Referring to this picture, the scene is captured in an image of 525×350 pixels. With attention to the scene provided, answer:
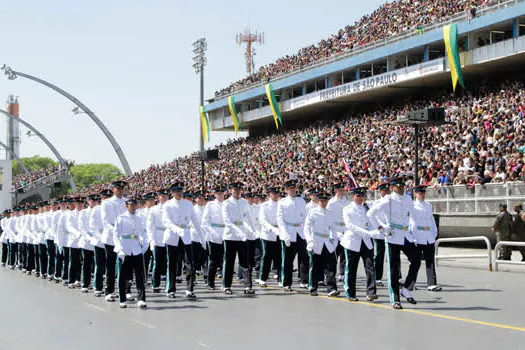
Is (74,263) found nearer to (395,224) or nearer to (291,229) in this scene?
(291,229)

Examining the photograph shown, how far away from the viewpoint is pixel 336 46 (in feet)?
184

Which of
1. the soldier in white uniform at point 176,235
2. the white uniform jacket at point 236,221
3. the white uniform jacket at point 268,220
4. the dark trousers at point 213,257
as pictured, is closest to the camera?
the soldier in white uniform at point 176,235

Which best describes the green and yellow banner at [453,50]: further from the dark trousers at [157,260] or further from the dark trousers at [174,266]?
the dark trousers at [174,266]

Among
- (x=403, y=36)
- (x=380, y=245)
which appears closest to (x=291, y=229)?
(x=380, y=245)

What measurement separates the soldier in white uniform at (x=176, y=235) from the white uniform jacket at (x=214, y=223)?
134cm

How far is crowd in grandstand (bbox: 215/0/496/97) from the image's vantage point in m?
43.7

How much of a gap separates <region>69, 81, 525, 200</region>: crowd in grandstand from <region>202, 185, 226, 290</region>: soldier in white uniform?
5402mm

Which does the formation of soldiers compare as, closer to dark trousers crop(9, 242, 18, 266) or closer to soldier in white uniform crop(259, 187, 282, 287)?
soldier in white uniform crop(259, 187, 282, 287)

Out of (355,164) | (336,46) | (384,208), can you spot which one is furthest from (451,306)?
(336,46)

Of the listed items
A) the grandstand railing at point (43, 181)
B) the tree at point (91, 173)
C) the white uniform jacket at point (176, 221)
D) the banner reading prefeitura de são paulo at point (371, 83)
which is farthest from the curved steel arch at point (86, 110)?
the tree at point (91, 173)

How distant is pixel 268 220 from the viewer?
55.1 ft

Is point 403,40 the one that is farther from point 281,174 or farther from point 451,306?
point 451,306

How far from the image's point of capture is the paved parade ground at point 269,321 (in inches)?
360

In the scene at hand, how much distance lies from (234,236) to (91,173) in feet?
473
